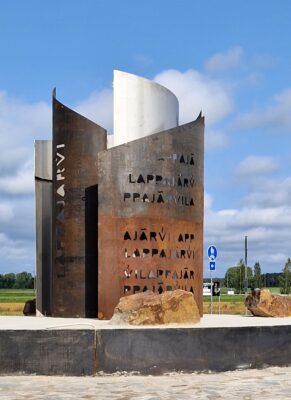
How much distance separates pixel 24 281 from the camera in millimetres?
183250

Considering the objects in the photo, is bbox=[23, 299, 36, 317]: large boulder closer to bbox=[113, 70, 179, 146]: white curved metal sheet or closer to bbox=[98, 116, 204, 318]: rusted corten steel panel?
bbox=[98, 116, 204, 318]: rusted corten steel panel

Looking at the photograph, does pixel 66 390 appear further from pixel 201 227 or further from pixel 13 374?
pixel 201 227

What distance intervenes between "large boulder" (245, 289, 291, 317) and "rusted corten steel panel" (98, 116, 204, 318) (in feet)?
6.26

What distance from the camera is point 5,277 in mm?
191875

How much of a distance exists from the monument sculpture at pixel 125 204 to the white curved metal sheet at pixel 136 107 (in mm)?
24

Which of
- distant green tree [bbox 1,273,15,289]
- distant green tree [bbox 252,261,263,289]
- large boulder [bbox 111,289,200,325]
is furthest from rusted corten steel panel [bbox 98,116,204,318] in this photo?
distant green tree [bbox 1,273,15,289]

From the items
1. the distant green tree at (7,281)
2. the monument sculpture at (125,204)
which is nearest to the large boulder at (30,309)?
the monument sculpture at (125,204)

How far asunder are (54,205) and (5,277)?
179477mm

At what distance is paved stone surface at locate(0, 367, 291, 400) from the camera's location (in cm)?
990

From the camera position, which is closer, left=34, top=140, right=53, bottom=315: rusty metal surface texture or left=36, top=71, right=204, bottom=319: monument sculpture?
left=36, top=71, right=204, bottom=319: monument sculpture

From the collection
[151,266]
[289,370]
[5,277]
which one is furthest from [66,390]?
[5,277]

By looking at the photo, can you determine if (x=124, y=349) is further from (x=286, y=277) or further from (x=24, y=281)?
(x=24, y=281)

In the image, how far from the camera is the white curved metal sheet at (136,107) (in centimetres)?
1705

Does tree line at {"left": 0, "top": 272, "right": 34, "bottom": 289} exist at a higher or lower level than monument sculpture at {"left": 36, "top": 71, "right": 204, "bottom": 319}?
lower
